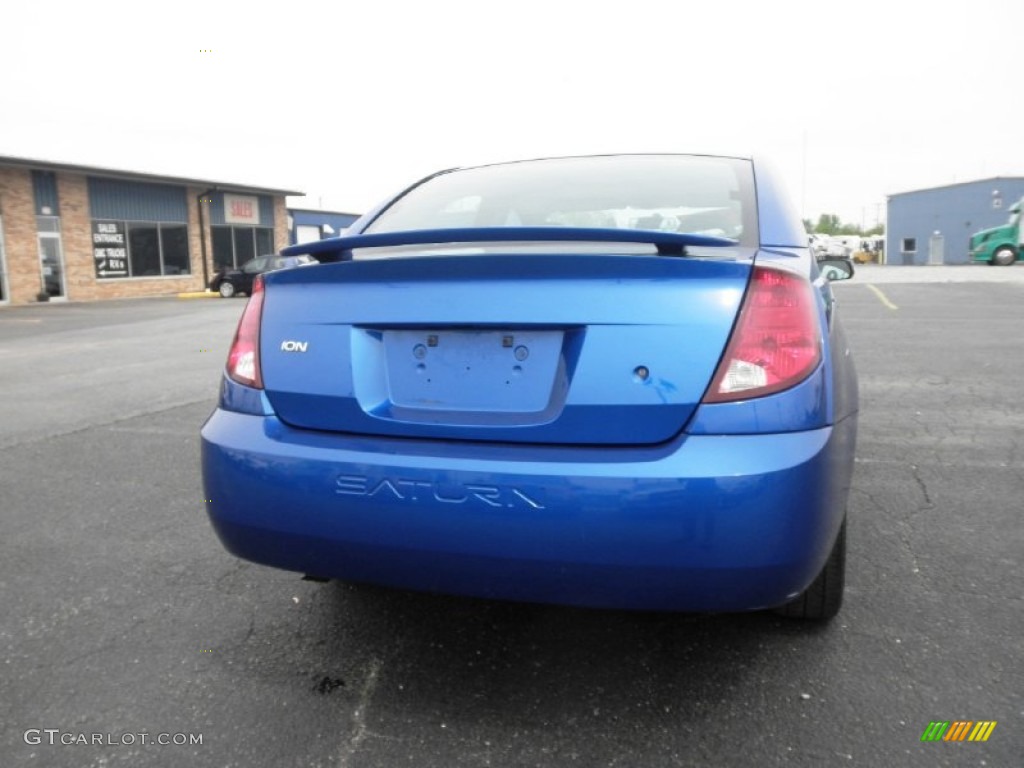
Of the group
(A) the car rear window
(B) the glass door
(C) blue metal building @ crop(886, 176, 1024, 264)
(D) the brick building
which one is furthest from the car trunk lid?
(C) blue metal building @ crop(886, 176, 1024, 264)

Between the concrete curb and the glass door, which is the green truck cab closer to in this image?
the concrete curb

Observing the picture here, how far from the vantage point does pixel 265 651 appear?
7.72ft

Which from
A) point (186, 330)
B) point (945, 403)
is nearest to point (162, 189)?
point (186, 330)

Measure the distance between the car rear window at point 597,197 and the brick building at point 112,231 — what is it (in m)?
25.1

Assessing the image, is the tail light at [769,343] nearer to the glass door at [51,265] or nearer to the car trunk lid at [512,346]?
the car trunk lid at [512,346]

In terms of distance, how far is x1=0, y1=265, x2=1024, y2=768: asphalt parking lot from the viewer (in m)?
1.89

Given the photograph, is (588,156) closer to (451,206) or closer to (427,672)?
(451,206)

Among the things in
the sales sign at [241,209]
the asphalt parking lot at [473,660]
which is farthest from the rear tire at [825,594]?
the sales sign at [241,209]

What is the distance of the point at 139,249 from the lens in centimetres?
2836

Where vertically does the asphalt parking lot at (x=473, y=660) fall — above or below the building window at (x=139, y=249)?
below

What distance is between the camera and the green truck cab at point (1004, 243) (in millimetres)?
39031

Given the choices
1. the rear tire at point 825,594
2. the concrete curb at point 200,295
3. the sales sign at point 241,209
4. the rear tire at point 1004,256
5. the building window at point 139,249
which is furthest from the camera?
the rear tire at point 1004,256

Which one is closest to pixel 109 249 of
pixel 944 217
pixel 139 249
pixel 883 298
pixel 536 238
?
pixel 139 249

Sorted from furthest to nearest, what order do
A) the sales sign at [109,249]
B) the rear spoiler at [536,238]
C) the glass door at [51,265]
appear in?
the sales sign at [109,249], the glass door at [51,265], the rear spoiler at [536,238]
